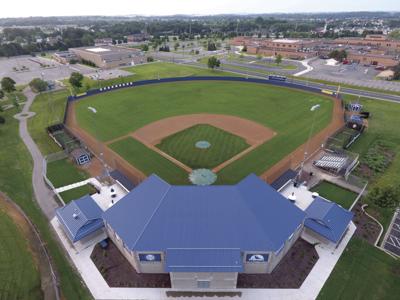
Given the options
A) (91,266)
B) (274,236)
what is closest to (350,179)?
(274,236)

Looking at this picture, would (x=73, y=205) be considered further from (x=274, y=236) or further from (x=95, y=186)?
(x=274, y=236)

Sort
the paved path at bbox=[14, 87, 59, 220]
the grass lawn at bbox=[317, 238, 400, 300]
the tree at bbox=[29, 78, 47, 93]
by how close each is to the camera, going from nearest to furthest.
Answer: the grass lawn at bbox=[317, 238, 400, 300] → the paved path at bbox=[14, 87, 59, 220] → the tree at bbox=[29, 78, 47, 93]

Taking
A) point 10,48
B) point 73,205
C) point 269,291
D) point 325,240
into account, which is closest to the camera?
point 269,291

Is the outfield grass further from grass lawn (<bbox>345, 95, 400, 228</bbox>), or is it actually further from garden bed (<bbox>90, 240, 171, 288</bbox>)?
garden bed (<bbox>90, 240, 171, 288</bbox>)

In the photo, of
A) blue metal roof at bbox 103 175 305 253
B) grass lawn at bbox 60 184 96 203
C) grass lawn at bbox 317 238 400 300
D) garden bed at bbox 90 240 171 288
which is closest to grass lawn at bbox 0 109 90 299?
garden bed at bbox 90 240 171 288

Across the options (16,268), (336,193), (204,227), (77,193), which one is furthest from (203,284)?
(336,193)

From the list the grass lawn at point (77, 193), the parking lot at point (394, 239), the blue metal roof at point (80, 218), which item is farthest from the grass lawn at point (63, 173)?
the parking lot at point (394, 239)
